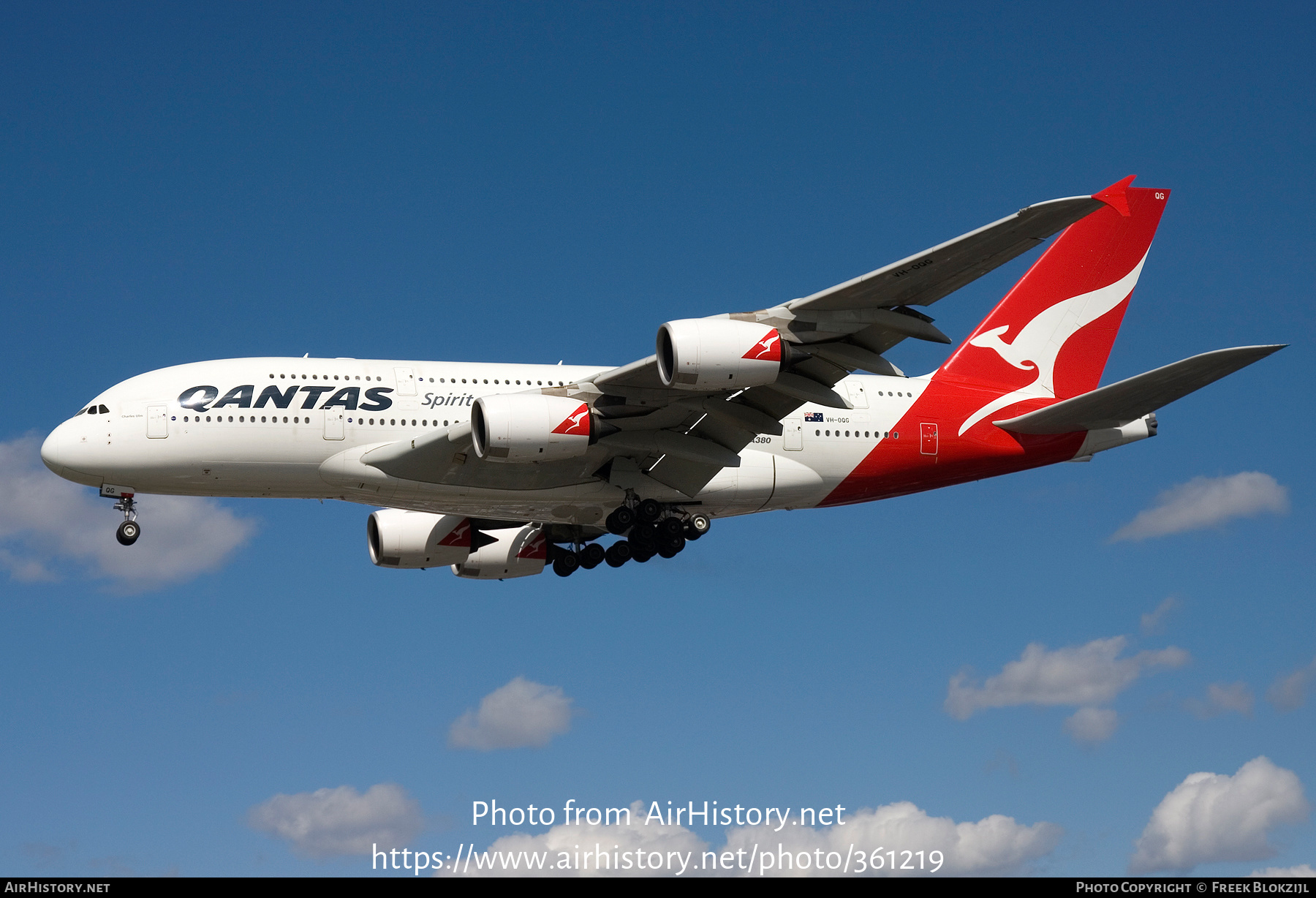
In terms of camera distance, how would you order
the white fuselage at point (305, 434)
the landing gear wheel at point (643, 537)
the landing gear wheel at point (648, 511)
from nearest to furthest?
1. the white fuselage at point (305, 434)
2. the landing gear wheel at point (648, 511)
3. the landing gear wheel at point (643, 537)

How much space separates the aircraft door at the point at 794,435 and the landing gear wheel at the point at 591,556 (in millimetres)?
5779

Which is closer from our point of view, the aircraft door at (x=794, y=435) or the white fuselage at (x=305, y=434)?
the white fuselage at (x=305, y=434)

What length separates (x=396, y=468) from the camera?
27234mm

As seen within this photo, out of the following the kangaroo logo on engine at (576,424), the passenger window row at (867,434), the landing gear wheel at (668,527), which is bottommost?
the landing gear wheel at (668,527)

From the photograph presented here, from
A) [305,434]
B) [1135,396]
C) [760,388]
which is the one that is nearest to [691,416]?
[760,388]

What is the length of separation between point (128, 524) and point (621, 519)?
405 inches

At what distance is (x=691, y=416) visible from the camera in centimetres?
2714

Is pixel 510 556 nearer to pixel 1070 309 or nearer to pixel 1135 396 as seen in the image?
pixel 1070 309

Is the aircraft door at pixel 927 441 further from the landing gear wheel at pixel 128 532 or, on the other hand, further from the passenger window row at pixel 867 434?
the landing gear wheel at pixel 128 532

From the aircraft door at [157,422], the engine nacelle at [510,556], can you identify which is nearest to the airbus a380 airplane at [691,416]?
the aircraft door at [157,422]

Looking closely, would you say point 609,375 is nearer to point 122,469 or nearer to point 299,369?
point 299,369

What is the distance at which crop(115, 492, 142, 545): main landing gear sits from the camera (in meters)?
28.4

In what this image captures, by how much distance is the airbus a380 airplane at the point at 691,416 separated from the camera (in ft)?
78.2

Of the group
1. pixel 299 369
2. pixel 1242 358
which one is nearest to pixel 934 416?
pixel 1242 358
